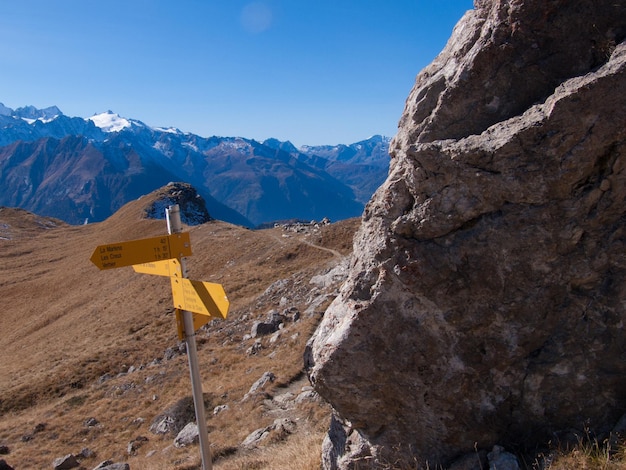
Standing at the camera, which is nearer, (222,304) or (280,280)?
(222,304)

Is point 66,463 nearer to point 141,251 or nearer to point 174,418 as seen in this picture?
point 174,418

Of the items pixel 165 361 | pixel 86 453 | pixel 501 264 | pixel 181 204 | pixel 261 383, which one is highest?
pixel 181 204

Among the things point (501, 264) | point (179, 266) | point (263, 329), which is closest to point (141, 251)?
point (179, 266)

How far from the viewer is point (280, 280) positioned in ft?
122

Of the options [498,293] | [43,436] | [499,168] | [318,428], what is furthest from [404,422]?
[43,436]

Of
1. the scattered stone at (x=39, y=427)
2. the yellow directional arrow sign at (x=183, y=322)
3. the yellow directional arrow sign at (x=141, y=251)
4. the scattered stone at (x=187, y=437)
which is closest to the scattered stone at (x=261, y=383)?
the scattered stone at (x=187, y=437)

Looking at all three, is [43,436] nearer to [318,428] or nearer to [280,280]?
[318,428]

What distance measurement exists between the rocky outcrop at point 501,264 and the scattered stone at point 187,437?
10.4 metres

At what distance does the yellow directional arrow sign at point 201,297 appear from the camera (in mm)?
5898

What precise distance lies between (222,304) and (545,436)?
460 cm

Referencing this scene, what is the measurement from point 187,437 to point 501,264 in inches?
539

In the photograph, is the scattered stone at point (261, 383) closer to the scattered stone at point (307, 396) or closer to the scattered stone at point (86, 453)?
the scattered stone at point (307, 396)

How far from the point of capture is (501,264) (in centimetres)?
584

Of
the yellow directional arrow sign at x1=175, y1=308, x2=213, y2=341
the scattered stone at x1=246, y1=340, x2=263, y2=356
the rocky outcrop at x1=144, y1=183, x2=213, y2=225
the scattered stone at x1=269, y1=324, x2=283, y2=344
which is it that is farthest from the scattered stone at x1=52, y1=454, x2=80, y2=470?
the rocky outcrop at x1=144, y1=183, x2=213, y2=225
